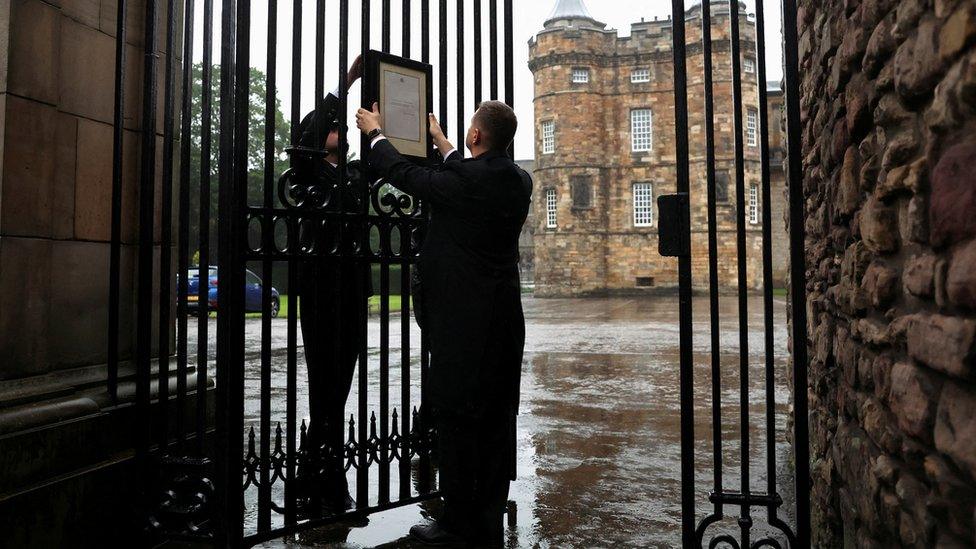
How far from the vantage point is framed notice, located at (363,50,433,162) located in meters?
3.56

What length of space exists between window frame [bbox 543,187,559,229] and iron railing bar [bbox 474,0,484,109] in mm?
37764

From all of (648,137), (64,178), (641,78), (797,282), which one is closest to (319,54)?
(64,178)

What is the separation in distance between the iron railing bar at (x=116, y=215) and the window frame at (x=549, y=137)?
39267mm

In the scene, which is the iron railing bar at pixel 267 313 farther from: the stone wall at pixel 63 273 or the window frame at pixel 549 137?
the window frame at pixel 549 137

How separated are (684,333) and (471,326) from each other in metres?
0.88

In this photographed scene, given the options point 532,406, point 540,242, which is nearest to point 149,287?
point 532,406

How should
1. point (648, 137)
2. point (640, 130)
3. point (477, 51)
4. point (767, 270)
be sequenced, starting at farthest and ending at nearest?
point (640, 130) → point (648, 137) → point (477, 51) → point (767, 270)

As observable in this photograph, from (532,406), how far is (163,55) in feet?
14.0

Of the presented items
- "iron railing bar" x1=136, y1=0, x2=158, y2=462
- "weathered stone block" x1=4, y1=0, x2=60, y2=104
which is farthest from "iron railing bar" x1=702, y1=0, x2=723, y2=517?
"weathered stone block" x1=4, y1=0, x2=60, y2=104

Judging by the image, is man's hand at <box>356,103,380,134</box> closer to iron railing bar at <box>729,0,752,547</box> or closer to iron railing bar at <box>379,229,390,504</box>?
iron railing bar at <box>379,229,390,504</box>

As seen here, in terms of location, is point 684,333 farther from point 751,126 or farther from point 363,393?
point 751,126

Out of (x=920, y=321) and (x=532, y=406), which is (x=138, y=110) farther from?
(x=532, y=406)

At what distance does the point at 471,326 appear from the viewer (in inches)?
124

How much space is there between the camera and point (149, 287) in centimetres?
349
